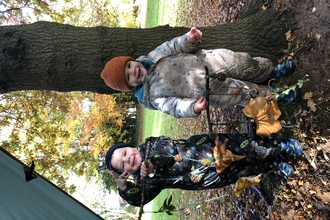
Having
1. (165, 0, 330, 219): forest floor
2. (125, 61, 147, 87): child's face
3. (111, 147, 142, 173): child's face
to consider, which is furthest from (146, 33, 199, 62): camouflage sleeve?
(165, 0, 330, 219): forest floor

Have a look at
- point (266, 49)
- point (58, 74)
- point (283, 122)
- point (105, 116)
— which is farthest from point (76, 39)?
point (105, 116)

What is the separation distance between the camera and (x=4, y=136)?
7.38m

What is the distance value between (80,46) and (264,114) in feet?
6.89

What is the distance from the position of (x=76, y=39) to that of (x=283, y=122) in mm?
2443

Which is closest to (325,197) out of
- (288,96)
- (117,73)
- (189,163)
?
(288,96)

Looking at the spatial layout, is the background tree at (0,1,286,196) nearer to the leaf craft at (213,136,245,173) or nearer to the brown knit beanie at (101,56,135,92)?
the brown knit beanie at (101,56,135,92)

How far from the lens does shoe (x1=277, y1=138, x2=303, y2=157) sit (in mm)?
2814

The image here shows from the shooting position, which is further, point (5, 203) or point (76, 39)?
point (76, 39)

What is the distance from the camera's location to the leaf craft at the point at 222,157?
2.70 m

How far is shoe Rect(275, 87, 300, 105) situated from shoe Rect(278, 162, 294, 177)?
614 mm

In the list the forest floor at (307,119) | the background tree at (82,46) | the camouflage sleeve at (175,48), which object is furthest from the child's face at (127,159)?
the forest floor at (307,119)

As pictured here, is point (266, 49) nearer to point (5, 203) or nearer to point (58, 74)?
point (58, 74)

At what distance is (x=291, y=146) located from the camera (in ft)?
9.31

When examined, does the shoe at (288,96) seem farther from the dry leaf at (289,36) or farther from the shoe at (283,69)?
the dry leaf at (289,36)
